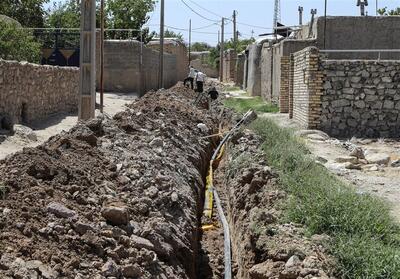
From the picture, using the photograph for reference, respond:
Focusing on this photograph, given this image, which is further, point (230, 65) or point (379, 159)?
point (230, 65)

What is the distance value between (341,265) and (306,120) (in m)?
12.3

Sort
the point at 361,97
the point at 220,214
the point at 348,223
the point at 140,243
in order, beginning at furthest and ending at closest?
the point at 361,97, the point at 220,214, the point at 348,223, the point at 140,243

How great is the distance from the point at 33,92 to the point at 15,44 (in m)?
6.97

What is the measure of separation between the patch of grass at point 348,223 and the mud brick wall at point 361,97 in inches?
327

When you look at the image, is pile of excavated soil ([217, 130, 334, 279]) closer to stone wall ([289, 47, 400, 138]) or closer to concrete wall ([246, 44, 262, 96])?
stone wall ([289, 47, 400, 138])

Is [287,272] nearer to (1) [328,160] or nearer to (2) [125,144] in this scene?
(2) [125,144]

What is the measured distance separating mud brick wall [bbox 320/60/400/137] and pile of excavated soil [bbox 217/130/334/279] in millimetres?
6309

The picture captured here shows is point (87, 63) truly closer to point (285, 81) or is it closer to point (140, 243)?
point (140, 243)

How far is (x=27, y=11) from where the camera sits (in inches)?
1437

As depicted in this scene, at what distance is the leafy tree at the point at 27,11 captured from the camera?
35.8 meters

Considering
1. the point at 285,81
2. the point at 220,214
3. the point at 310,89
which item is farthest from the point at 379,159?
the point at 285,81

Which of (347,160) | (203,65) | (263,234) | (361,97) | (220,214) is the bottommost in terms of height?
(220,214)

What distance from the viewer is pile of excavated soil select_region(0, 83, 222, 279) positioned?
448 cm

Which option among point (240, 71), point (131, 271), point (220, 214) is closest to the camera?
point (131, 271)
